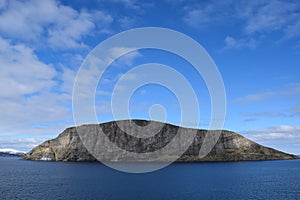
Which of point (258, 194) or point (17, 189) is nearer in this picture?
point (258, 194)

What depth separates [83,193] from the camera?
100812mm

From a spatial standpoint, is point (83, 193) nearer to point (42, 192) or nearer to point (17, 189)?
point (42, 192)

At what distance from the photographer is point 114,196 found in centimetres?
9450

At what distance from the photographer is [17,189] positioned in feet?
363

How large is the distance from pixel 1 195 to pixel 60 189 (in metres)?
20.4

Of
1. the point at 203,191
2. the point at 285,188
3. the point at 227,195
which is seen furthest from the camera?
the point at 285,188

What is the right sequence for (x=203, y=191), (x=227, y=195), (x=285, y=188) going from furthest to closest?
(x=285, y=188), (x=203, y=191), (x=227, y=195)

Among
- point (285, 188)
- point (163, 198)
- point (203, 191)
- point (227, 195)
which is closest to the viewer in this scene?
point (163, 198)

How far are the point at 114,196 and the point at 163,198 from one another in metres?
15.1

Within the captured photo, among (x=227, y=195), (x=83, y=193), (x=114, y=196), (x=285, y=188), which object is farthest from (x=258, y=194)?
(x=83, y=193)

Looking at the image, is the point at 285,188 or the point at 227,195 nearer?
the point at 227,195

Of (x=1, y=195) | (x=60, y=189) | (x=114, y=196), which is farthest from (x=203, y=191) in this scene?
(x=1, y=195)

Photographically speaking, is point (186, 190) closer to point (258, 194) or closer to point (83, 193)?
point (258, 194)

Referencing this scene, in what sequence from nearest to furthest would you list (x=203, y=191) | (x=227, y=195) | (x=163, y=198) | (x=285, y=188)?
(x=163, y=198), (x=227, y=195), (x=203, y=191), (x=285, y=188)
